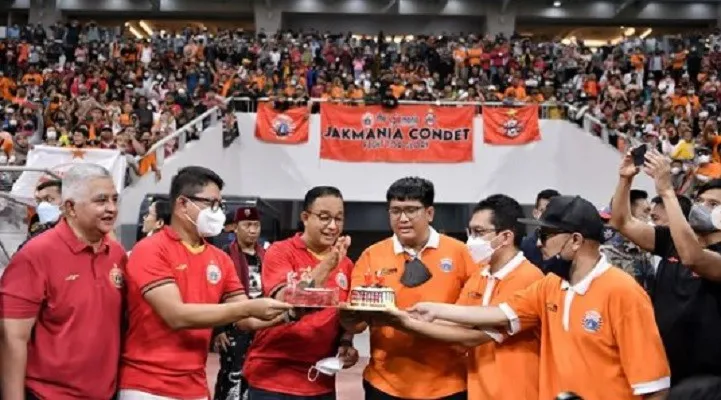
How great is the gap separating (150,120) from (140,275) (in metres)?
13.2

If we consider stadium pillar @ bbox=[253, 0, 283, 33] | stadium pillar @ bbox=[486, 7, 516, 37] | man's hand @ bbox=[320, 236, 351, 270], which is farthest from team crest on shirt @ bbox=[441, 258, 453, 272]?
stadium pillar @ bbox=[486, 7, 516, 37]

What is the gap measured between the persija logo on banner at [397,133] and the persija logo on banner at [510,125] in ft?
1.32

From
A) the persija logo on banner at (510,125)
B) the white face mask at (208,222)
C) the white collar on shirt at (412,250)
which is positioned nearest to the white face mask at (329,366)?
the white collar on shirt at (412,250)

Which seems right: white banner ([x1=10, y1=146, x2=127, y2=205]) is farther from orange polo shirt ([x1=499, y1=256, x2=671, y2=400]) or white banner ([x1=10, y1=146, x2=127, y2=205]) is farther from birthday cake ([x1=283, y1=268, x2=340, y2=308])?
orange polo shirt ([x1=499, y1=256, x2=671, y2=400])

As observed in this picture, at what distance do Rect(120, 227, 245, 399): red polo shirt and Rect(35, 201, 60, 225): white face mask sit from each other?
2652 mm

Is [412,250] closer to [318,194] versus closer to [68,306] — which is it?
[318,194]

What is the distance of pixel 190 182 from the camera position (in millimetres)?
3541

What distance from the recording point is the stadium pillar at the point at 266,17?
29.7 m

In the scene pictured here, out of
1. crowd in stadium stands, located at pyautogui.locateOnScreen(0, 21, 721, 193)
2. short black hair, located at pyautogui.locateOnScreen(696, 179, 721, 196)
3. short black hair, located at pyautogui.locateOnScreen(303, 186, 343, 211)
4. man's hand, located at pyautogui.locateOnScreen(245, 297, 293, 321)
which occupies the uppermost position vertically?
crowd in stadium stands, located at pyautogui.locateOnScreen(0, 21, 721, 193)

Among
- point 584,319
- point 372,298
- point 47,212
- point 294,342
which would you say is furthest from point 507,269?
point 47,212

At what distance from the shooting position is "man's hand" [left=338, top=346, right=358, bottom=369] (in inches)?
153

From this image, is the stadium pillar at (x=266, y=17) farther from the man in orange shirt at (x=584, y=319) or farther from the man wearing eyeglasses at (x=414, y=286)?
the man in orange shirt at (x=584, y=319)

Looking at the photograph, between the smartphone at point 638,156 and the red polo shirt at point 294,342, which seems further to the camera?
the red polo shirt at point 294,342

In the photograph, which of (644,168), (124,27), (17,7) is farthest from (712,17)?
(644,168)
